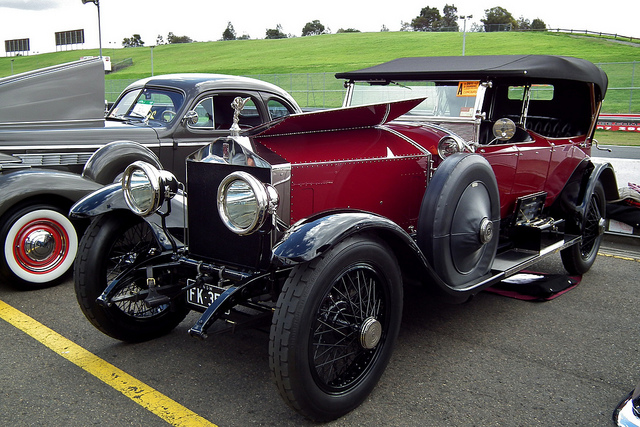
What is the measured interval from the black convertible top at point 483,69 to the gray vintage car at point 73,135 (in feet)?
5.67

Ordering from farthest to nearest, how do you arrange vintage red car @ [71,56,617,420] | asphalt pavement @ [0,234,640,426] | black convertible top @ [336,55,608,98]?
1. black convertible top @ [336,55,608,98]
2. asphalt pavement @ [0,234,640,426]
3. vintage red car @ [71,56,617,420]

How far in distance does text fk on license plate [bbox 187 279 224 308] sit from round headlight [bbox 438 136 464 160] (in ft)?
6.02

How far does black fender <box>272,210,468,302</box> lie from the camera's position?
257 centimetres

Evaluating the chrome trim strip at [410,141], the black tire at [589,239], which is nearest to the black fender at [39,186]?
the chrome trim strip at [410,141]

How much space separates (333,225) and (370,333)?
0.61m

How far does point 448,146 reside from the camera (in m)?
3.85

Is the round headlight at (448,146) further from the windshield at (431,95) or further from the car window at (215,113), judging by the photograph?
the car window at (215,113)

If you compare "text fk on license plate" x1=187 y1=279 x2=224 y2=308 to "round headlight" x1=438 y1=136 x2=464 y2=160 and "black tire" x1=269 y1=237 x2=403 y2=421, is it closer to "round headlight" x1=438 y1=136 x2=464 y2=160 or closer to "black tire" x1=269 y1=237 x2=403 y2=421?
"black tire" x1=269 y1=237 x2=403 y2=421

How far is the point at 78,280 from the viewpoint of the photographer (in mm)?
3340

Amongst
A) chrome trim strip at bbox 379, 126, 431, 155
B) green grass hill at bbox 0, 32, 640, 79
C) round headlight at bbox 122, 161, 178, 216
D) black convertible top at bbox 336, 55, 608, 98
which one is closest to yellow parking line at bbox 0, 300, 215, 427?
round headlight at bbox 122, 161, 178, 216

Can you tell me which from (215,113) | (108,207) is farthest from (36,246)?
(215,113)

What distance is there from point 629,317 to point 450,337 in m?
1.52

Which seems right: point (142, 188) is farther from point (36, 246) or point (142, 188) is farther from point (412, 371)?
point (36, 246)

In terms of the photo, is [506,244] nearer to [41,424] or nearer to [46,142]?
[41,424]
